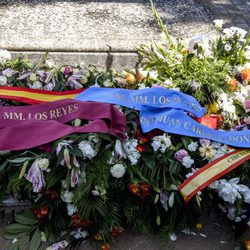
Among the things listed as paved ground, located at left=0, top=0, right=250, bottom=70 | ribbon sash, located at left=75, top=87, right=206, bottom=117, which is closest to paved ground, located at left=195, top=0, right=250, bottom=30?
paved ground, located at left=0, top=0, right=250, bottom=70

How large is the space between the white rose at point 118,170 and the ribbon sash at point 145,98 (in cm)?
43

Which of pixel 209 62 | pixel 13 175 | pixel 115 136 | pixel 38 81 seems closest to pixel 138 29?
pixel 209 62

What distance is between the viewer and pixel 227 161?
6.72 feet

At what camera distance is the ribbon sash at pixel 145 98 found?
229 cm

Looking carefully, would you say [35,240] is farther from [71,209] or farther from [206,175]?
[206,175]

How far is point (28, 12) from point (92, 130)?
6.08 ft

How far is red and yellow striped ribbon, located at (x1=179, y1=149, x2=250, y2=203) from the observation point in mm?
1971

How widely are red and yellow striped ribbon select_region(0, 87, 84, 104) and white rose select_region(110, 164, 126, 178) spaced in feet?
1.98

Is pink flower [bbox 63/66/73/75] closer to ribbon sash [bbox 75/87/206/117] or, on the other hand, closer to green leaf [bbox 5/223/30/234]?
ribbon sash [bbox 75/87/206/117]

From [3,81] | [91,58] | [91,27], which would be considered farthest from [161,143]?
[91,27]

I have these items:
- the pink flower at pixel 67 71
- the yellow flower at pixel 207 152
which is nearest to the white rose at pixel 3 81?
the pink flower at pixel 67 71

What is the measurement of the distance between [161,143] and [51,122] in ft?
1.85

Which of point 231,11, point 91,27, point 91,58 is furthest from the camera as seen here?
point 231,11

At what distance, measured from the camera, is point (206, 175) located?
199 cm
